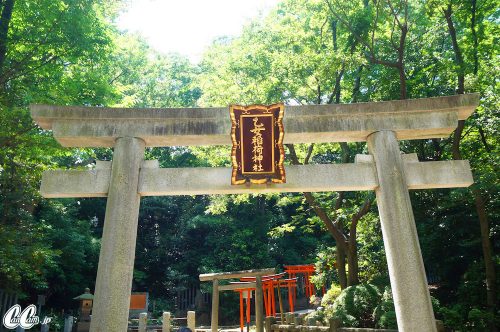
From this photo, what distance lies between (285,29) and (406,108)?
26.8 feet

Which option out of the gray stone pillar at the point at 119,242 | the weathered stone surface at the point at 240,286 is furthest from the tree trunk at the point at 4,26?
the weathered stone surface at the point at 240,286

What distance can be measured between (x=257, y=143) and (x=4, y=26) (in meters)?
7.98

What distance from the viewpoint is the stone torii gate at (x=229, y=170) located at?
5148 mm

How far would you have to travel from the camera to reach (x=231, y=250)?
2217cm

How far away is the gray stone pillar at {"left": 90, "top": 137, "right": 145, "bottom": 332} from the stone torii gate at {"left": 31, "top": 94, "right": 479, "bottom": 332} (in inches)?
0.5

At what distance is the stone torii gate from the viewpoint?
16.9 ft

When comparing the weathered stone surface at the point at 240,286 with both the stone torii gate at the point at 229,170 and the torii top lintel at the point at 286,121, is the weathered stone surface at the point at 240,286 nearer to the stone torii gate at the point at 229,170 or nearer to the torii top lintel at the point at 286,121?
the stone torii gate at the point at 229,170

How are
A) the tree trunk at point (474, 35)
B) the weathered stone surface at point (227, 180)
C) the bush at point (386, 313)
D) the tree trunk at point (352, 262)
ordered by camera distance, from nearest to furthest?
the weathered stone surface at point (227, 180) → the bush at point (386, 313) → the tree trunk at point (474, 35) → the tree trunk at point (352, 262)


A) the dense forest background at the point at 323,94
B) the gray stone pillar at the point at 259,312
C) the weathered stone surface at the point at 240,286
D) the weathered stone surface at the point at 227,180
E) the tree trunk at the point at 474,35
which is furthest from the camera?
the weathered stone surface at the point at 240,286

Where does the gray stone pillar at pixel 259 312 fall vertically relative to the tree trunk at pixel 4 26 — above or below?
below

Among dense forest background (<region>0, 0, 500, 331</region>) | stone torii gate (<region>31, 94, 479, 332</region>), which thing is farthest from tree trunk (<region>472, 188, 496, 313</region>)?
stone torii gate (<region>31, 94, 479, 332</region>)

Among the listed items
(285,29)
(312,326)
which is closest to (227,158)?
(285,29)

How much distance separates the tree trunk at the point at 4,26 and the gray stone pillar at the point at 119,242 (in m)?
5.80

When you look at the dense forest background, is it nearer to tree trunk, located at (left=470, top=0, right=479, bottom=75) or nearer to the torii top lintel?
tree trunk, located at (left=470, top=0, right=479, bottom=75)
